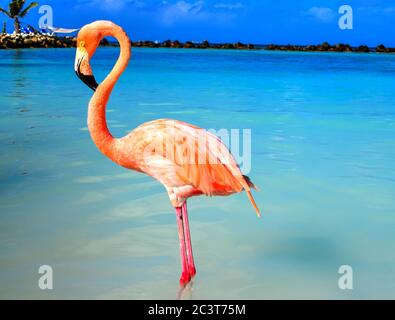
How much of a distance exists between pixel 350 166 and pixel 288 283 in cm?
341

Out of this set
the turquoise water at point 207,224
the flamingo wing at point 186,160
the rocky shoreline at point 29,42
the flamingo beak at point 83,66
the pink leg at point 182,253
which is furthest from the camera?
the rocky shoreline at point 29,42

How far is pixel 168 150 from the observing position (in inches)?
118

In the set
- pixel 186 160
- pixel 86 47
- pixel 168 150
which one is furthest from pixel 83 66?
pixel 186 160

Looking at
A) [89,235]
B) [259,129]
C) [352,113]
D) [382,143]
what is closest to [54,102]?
[259,129]

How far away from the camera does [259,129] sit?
9.45 m

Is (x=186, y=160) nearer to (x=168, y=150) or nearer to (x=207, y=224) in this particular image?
(x=168, y=150)

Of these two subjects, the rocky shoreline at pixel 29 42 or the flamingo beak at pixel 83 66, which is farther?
the rocky shoreline at pixel 29 42

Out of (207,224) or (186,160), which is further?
(207,224)

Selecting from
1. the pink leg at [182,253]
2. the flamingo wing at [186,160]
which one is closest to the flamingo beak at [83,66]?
the flamingo wing at [186,160]

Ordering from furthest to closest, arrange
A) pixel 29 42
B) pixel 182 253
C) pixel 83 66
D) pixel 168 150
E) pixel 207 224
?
pixel 29 42 → pixel 207 224 → pixel 182 253 → pixel 168 150 → pixel 83 66

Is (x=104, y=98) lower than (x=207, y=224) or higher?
higher

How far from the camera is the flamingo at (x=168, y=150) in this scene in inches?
116

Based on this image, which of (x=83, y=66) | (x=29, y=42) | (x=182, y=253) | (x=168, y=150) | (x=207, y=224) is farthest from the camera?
(x=29, y=42)

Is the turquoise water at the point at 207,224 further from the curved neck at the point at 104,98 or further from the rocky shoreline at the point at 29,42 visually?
the rocky shoreline at the point at 29,42
